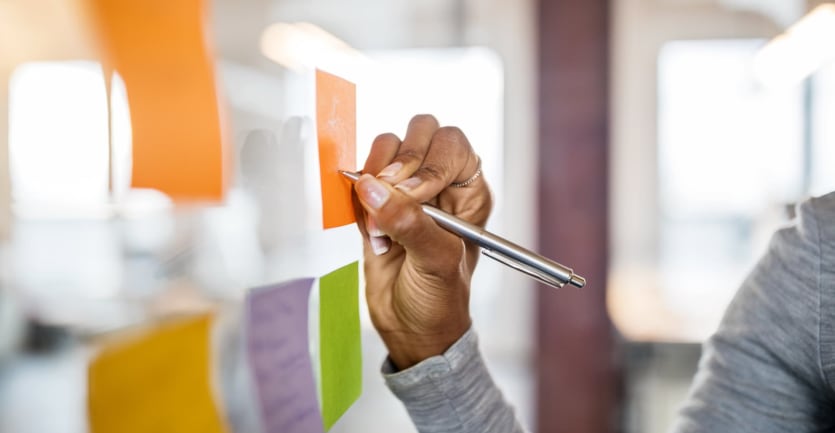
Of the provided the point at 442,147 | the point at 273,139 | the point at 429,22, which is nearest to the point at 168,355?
the point at 273,139

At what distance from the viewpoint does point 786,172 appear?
2168 mm

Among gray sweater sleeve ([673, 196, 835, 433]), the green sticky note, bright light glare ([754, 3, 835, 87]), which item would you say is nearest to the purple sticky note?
the green sticky note

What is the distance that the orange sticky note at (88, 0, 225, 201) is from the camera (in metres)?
0.31

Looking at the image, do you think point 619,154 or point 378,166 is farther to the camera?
point 619,154

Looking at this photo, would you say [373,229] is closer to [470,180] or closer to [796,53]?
[470,180]

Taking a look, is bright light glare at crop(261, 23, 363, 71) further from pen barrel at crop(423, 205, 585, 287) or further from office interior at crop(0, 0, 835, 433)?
office interior at crop(0, 0, 835, 433)

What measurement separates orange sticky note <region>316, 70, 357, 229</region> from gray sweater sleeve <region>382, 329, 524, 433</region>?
15 cm

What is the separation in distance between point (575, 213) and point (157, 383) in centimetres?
189

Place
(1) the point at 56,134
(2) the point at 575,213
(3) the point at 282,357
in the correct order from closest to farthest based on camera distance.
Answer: (1) the point at 56,134
(3) the point at 282,357
(2) the point at 575,213

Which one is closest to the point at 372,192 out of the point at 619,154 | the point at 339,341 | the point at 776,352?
the point at 339,341

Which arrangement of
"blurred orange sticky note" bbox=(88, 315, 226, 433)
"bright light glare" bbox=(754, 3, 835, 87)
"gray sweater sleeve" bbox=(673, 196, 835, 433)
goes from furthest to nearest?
"bright light glare" bbox=(754, 3, 835, 87)
"gray sweater sleeve" bbox=(673, 196, 835, 433)
"blurred orange sticky note" bbox=(88, 315, 226, 433)

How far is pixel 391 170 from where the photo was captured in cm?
47

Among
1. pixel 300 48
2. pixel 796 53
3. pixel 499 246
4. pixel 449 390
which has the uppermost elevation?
pixel 796 53

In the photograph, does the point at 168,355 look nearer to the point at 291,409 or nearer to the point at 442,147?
A: the point at 291,409
